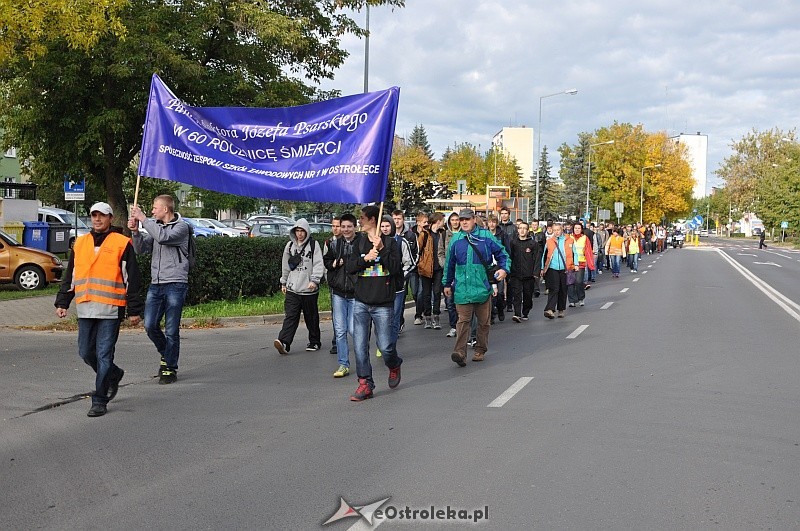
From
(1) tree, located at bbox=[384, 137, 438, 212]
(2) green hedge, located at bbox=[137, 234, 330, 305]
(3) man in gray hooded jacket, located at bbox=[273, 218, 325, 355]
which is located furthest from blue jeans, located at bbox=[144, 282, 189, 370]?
(1) tree, located at bbox=[384, 137, 438, 212]

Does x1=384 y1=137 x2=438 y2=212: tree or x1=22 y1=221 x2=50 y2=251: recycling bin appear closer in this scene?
x1=22 y1=221 x2=50 y2=251: recycling bin

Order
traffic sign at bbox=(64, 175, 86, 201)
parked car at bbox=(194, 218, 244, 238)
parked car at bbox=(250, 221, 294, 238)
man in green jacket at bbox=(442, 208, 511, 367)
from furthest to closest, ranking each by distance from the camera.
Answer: parked car at bbox=(194, 218, 244, 238), parked car at bbox=(250, 221, 294, 238), traffic sign at bbox=(64, 175, 86, 201), man in green jacket at bbox=(442, 208, 511, 367)

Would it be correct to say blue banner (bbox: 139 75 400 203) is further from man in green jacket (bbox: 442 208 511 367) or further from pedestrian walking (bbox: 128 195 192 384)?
A: man in green jacket (bbox: 442 208 511 367)

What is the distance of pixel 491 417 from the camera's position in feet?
22.2

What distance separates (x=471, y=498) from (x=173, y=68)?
573 inches

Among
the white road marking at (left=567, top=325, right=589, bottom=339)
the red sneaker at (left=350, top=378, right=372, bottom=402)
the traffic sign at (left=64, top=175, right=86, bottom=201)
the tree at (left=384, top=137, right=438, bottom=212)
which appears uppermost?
the tree at (left=384, top=137, right=438, bottom=212)

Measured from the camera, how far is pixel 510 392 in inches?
310

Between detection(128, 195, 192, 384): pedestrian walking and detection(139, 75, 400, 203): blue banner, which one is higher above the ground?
detection(139, 75, 400, 203): blue banner

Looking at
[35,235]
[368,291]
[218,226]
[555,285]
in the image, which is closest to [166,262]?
[368,291]

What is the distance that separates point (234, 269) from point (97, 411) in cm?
837

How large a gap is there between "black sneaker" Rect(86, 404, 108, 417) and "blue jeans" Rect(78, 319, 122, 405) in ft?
0.11

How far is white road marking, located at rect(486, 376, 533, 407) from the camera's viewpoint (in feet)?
24.1

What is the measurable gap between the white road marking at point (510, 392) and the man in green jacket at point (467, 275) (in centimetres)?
93

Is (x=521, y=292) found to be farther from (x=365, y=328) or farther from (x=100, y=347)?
(x=100, y=347)
